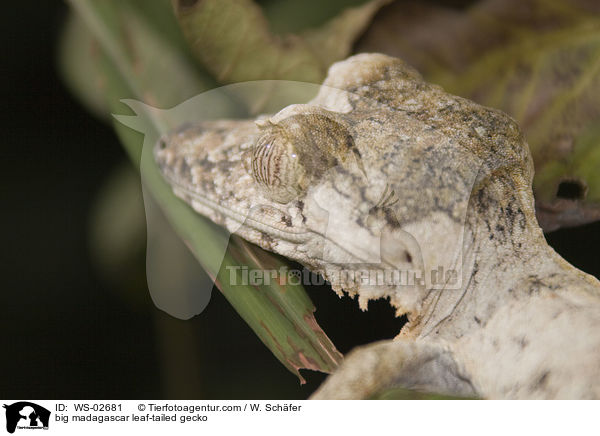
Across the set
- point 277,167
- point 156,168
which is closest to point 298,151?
point 277,167

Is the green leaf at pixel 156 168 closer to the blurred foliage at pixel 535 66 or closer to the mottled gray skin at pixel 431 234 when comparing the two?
the mottled gray skin at pixel 431 234

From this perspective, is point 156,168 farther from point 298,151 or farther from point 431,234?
point 431,234

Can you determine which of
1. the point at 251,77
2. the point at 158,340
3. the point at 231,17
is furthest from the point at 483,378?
the point at 231,17

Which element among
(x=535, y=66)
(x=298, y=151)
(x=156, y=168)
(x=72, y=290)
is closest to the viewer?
(x=298, y=151)

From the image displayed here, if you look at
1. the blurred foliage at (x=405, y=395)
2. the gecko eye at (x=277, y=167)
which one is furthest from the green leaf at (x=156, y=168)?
the gecko eye at (x=277, y=167)

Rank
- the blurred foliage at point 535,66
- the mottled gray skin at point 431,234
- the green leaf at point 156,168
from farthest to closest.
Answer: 1. the blurred foliage at point 535,66
2. the green leaf at point 156,168
3. the mottled gray skin at point 431,234

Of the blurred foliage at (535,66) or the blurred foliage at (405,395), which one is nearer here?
the blurred foliage at (405,395)

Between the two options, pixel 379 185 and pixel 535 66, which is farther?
pixel 535 66
